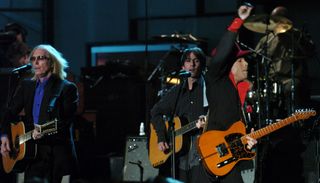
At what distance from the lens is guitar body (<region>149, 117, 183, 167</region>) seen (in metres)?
8.14

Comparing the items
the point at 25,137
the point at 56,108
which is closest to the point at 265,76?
the point at 56,108

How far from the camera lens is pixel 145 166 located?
9492 mm

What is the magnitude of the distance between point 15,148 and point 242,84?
134 inches

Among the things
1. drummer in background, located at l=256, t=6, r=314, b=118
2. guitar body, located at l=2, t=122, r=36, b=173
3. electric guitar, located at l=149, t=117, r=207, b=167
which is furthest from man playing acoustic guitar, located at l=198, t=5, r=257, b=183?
drummer in background, located at l=256, t=6, r=314, b=118

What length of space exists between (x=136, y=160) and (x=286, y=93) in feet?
8.82

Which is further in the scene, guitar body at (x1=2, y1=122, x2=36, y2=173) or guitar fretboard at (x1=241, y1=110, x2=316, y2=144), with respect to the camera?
guitar body at (x1=2, y1=122, x2=36, y2=173)

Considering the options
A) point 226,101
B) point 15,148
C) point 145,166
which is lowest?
point 145,166

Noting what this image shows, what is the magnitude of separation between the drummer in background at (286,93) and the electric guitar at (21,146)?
11.2ft

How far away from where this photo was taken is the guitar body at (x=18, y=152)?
24.4 feet

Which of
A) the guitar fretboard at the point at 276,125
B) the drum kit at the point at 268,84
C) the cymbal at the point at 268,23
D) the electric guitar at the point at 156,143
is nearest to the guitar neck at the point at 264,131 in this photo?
the guitar fretboard at the point at 276,125

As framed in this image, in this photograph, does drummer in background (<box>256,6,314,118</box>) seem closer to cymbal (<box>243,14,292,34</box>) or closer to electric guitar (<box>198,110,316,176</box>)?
cymbal (<box>243,14,292,34</box>)

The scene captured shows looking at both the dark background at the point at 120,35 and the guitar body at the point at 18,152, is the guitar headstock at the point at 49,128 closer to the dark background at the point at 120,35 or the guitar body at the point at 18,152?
the guitar body at the point at 18,152

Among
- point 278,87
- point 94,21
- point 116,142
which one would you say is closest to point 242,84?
point 278,87

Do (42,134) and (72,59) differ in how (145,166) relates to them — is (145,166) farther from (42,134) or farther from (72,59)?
(72,59)
